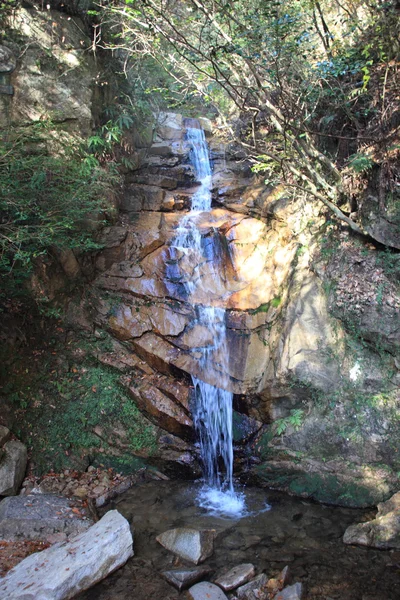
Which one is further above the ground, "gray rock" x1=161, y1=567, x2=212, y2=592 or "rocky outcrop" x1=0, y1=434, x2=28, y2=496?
"rocky outcrop" x1=0, y1=434, x2=28, y2=496

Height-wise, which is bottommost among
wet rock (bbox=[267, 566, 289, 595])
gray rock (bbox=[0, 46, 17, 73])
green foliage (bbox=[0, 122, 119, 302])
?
wet rock (bbox=[267, 566, 289, 595])

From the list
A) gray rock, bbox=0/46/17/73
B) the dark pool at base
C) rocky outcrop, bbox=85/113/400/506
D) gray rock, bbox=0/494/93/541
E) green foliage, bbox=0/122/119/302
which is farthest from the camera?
gray rock, bbox=0/46/17/73

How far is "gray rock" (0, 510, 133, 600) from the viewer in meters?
3.79

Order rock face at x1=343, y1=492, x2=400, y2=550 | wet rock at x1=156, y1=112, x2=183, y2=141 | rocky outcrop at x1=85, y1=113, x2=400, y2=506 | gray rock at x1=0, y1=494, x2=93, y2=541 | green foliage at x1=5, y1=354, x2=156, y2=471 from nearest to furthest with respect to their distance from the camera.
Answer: rock face at x1=343, y1=492, x2=400, y2=550, gray rock at x1=0, y1=494, x2=93, y2=541, rocky outcrop at x1=85, y1=113, x2=400, y2=506, green foliage at x1=5, y1=354, x2=156, y2=471, wet rock at x1=156, y1=112, x2=183, y2=141

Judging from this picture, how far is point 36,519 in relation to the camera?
195 inches

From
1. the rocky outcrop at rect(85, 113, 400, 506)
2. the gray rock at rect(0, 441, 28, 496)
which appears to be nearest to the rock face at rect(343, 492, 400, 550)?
the rocky outcrop at rect(85, 113, 400, 506)

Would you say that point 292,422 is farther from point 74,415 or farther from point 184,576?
point 74,415

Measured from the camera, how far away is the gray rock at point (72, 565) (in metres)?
3.79

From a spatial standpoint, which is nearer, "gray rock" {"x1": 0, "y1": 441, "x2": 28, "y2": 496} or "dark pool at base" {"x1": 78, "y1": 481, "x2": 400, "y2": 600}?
"dark pool at base" {"x1": 78, "y1": 481, "x2": 400, "y2": 600}

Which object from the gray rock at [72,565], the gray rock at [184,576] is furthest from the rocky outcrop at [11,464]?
the gray rock at [184,576]

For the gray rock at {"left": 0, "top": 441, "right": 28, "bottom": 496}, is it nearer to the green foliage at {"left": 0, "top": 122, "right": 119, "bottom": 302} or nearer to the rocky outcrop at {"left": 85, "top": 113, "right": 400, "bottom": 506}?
the rocky outcrop at {"left": 85, "top": 113, "right": 400, "bottom": 506}

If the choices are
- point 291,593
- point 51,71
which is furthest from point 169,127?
point 291,593

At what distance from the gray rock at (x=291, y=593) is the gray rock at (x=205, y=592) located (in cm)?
58

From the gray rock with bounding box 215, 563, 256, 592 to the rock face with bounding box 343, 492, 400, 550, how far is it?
135 centimetres
